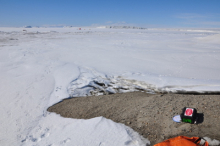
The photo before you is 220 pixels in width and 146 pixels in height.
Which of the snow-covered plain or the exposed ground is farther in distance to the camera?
the snow-covered plain

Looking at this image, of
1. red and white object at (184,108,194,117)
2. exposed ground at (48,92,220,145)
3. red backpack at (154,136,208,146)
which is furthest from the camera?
red and white object at (184,108,194,117)

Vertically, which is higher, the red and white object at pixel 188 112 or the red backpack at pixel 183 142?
the red and white object at pixel 188 112

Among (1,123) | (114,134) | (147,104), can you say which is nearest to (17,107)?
(1,123)

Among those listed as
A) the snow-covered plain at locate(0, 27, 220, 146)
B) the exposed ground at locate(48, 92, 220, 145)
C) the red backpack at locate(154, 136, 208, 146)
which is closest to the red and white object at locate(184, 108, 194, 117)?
the exposed ground at locate(48, 92, 220, 145)

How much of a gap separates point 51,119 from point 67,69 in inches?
109

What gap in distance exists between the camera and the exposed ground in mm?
2292

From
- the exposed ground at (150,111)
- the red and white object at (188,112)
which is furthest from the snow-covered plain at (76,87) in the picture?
the red and white object at (188,112)

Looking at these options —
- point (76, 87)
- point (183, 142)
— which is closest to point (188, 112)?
point (183, 142)

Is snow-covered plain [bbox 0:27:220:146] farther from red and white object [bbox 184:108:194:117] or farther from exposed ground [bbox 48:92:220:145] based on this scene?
red and white object [bbox 184:108:194:117]

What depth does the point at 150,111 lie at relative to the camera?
281 cm

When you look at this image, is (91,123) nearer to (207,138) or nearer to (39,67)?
(207,138)

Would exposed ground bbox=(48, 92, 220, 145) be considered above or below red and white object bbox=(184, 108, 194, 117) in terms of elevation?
below

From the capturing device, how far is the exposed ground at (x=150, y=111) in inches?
90.2

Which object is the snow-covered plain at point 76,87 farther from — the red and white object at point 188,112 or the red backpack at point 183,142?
the red and white object at point 188,112
